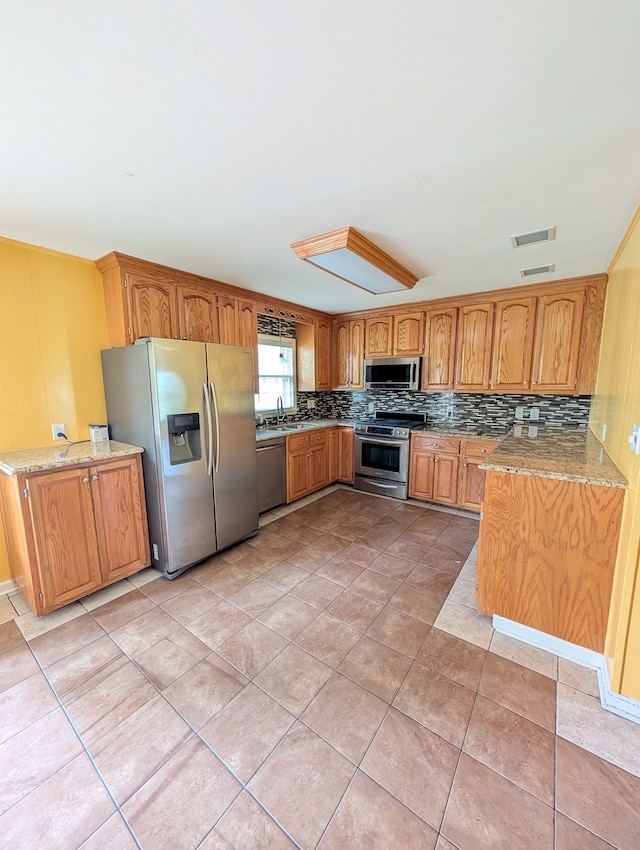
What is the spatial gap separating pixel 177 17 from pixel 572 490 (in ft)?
7.62

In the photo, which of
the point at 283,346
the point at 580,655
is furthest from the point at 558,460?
the point at 283,346

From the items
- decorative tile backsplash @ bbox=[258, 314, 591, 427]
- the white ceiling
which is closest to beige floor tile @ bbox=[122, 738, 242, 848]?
the white ceiling

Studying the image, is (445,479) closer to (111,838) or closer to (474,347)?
(474,347)

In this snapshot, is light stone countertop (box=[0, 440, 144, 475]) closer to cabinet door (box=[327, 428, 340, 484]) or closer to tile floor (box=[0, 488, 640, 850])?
tile floor (box=[0, 488, 640, 850])

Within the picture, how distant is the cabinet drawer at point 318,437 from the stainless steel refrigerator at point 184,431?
4.19 feet

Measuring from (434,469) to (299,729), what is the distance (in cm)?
285

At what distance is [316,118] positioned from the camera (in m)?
1.22

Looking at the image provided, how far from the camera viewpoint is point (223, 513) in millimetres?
2816

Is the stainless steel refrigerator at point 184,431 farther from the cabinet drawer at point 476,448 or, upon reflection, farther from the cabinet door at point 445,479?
the cabinet drawer at point 476,448

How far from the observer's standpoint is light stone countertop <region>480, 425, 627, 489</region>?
169 centimetres

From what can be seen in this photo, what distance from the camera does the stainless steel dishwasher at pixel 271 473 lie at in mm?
3475

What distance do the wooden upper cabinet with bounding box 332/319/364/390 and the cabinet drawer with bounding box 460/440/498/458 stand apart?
1.54 meters

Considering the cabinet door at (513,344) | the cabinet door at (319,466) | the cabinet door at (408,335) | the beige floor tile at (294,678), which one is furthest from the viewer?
the cabinet door at (319,466)

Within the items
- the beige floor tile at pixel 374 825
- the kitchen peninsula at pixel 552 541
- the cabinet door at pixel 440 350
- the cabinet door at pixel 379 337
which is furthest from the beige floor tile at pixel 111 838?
the cabinet door at pixel 379 337
